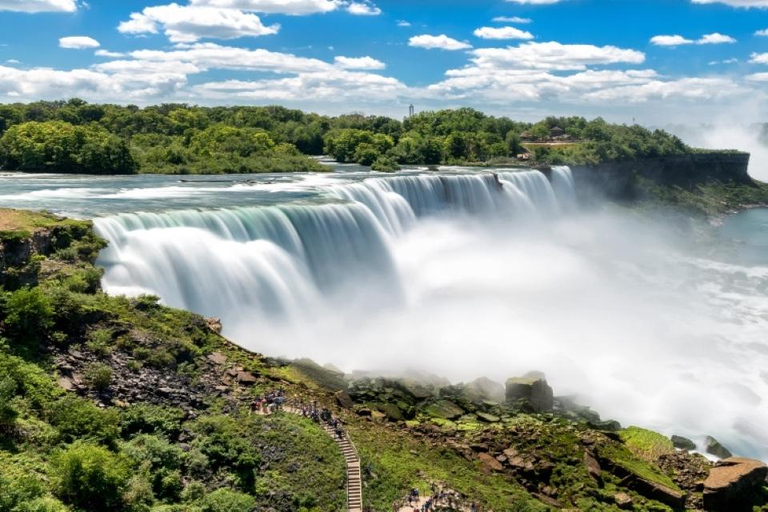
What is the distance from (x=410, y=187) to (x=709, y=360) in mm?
25393

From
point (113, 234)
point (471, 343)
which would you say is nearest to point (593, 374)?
point (471, 343)

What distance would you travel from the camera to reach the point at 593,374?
30.3m

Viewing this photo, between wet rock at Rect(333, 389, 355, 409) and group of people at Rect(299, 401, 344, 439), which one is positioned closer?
group of people at Rect(299, 401, 344, 439)

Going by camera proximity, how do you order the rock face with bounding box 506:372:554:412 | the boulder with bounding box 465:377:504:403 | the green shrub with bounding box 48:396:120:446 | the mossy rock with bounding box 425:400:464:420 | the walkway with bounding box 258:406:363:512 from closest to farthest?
1. the green shrub with bounding box 48:396:120:446
2. the walkway with bounding box 258:406:363:512
3. the mossy rock with bounding box 425:400:464:420
4. the rock face with bounding box 506:372:554:412
5. the boulder with bounding box 465:377:504:403

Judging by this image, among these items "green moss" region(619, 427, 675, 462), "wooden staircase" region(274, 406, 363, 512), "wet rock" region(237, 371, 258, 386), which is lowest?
"green moss" region(619, 427, 675, 462)

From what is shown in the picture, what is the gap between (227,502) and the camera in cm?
1588

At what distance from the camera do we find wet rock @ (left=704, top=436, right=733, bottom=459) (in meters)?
23.9

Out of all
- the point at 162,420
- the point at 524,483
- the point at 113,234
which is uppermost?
the point at 113,234

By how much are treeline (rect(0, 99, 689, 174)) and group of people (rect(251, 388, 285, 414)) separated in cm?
4372

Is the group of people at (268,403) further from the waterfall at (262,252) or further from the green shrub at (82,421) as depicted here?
the waterfall at (262,252)

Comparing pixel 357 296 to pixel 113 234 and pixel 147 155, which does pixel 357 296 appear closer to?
pixel 113 234

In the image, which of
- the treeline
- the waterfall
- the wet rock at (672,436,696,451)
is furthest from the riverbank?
the treeline

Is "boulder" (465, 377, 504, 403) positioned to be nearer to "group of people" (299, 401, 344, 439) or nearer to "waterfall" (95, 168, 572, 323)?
"group of people" (299, 401, 344, 439)

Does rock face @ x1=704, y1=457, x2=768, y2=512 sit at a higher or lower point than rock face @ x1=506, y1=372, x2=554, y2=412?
lower
